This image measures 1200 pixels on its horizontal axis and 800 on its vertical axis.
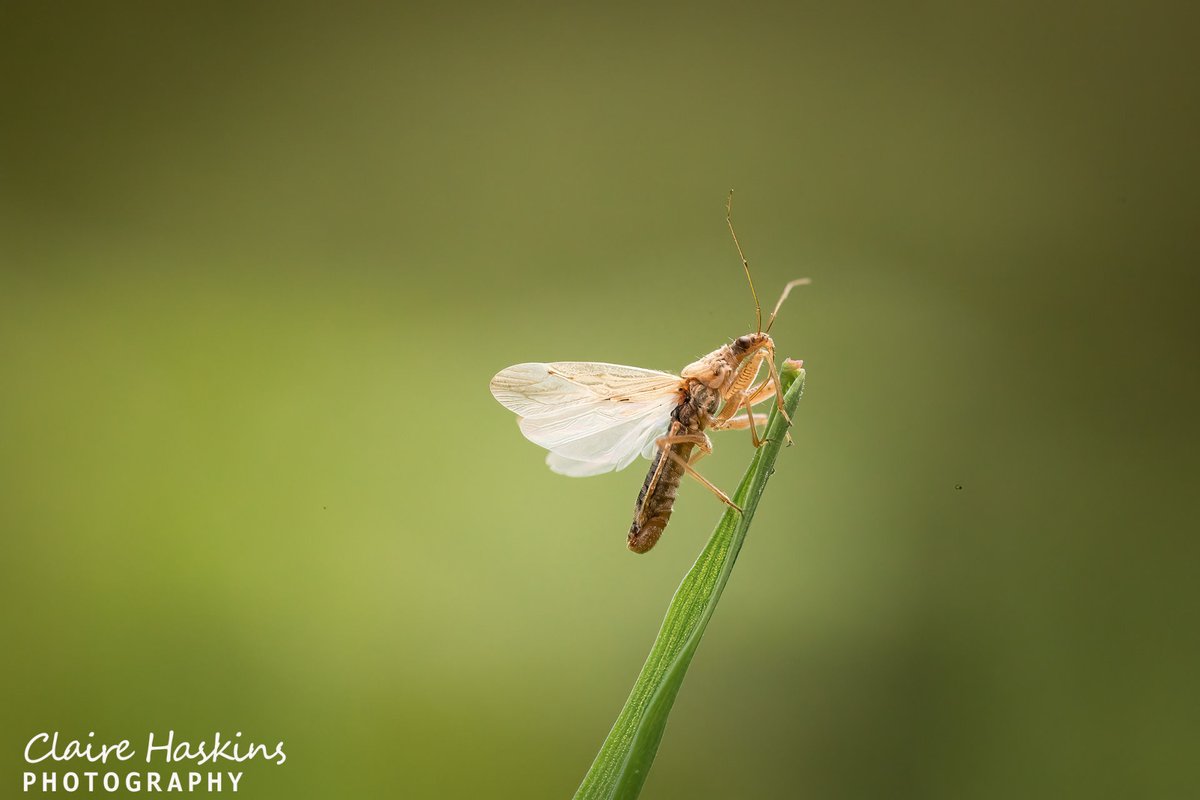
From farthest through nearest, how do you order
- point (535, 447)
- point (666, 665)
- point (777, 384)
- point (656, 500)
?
1. point (535, 447)
2. point (656, 500)
3. point (777, 384)
4. point (666, 665)

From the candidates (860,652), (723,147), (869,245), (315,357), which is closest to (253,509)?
(315,357)

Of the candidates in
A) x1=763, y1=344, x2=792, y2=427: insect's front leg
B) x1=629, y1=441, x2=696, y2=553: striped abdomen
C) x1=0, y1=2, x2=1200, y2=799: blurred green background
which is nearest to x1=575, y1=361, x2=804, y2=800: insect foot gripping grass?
x1=763, y1=344, x2=792, y2=427: insect's front leg

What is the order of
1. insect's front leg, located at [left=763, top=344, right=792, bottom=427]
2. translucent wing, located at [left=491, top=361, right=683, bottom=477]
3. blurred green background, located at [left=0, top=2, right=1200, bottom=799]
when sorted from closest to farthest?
insect's front leg, located at [left=763, top=344, right=792, bottom=427] → translucent wing, located at [left=491, top=361, right=683, bottom=477] → blurred green background, located at [left=0, top=2, right=1200, bottom=799]

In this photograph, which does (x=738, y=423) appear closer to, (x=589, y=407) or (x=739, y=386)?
(x=739, y=386)

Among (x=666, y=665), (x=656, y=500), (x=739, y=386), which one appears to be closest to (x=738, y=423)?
(x=739, y=386)

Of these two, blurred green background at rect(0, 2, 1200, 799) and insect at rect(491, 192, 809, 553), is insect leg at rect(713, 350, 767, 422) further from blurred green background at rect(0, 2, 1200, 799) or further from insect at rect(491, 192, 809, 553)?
blurred green background at rect(0, 2, 1200, 799)

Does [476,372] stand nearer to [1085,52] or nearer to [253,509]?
[253,509]

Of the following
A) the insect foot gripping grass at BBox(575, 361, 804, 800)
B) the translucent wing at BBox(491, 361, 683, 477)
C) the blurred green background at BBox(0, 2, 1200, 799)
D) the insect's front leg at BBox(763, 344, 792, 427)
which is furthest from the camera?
the blurred green background at BBox(0, 2, 1200, 799)

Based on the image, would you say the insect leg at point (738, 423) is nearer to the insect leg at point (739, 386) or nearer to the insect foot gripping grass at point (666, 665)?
the insect leg at point (739, 386)

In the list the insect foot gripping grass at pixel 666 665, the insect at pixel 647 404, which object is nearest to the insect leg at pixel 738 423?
the insect at pixel 647 404
